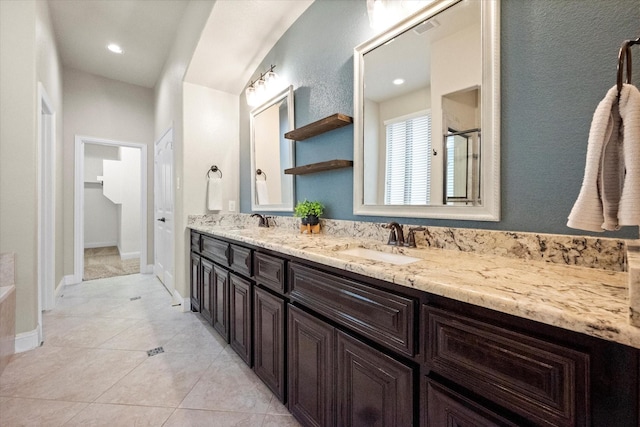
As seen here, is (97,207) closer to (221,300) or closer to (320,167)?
(221,300)

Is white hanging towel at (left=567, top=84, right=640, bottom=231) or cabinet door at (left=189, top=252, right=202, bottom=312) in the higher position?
white hanging towel at (left=567, top=84, right=640, bottom=231)

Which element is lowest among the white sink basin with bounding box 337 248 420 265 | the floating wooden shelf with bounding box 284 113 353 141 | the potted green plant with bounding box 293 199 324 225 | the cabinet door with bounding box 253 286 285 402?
the cabinet door with bounding box 253 286 285 402

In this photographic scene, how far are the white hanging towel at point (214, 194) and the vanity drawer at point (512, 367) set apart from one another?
2660 millimetres

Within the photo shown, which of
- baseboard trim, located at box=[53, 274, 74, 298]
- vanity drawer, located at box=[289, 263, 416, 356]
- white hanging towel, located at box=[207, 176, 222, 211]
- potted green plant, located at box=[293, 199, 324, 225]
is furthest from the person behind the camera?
baseboard trim, located at box=[53, 274, 74, 298]

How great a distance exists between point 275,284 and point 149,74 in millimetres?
4192

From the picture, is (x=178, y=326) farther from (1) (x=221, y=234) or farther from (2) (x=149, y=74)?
(2) (x=149, y=74)

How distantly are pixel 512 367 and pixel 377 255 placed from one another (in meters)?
0.83

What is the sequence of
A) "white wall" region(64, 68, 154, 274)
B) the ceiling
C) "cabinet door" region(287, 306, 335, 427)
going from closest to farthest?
"cabinet door" region(287, 306, 335, 427)
the ceiling
"white wall" region(64, 68, 154, 274)

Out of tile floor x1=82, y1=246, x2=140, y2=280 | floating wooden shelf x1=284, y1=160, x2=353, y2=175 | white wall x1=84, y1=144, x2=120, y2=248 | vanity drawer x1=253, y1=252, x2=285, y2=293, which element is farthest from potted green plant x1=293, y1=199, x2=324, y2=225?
white wall x1=84, y1=144, x2=120, y2=248

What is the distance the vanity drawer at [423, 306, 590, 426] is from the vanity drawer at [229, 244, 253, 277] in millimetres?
1160

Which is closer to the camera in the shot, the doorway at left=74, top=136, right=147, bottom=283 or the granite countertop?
the granite countertop

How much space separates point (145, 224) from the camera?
4383 mm

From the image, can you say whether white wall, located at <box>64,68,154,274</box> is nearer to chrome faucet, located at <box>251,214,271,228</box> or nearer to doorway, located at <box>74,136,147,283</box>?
doorway, located at <box>74,136,147,283</box>

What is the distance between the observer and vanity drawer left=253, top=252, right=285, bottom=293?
1.37 m
